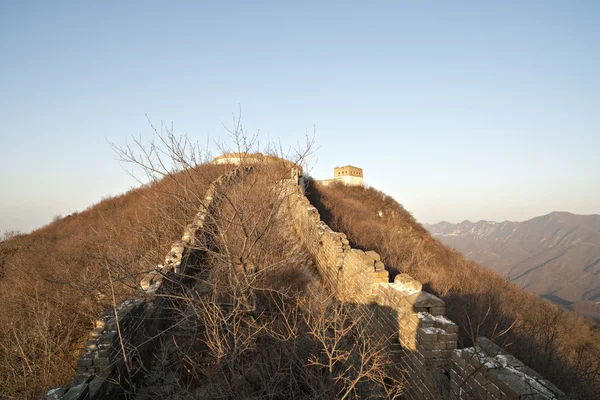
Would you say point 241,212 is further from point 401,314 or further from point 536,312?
point 536,312

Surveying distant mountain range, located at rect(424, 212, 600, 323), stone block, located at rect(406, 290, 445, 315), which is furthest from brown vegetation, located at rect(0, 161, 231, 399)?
distant mountain range, located at rect(424, 212, 600, 323)

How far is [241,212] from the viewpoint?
3.98 meters

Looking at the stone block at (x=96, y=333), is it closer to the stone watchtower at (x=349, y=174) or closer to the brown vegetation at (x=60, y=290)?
the brown vegetation at (x=60, y=290)

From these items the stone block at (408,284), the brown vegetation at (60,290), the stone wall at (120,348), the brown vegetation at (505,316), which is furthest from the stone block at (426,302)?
the brown vegetation at (60,290)

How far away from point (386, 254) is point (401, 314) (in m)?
4.92

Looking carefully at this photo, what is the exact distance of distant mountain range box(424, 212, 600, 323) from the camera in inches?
1485

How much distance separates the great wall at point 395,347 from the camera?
92.7 inches

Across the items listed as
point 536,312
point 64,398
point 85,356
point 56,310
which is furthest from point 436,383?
point 536,312

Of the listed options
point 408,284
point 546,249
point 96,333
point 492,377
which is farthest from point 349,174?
point 546,249

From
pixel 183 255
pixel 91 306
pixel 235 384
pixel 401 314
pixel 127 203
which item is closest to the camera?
pixel 235 384

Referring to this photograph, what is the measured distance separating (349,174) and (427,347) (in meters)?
27.4

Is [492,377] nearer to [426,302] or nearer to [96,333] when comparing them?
[426,302]

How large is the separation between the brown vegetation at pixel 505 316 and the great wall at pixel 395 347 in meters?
0.28

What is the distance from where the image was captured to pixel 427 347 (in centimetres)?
309
